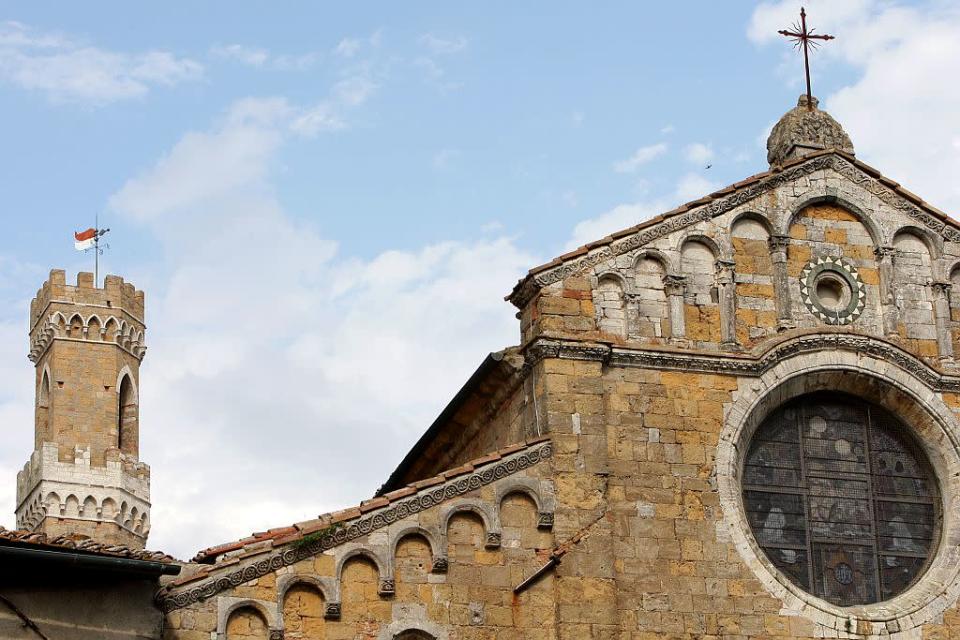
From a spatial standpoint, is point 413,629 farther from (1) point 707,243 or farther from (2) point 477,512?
(1) point 707,243

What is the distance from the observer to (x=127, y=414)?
46594 millimetres

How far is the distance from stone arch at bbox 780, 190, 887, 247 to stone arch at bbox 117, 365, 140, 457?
1150 inches

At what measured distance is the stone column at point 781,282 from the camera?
1931 cm

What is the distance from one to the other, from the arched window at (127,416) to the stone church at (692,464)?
2653 cm

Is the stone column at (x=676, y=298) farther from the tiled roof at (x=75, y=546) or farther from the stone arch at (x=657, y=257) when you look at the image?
the tiled roof at (x=75, y=546)

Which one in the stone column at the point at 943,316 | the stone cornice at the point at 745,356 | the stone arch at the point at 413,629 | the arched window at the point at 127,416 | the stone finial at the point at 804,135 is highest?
the arched window at the point at 127,416

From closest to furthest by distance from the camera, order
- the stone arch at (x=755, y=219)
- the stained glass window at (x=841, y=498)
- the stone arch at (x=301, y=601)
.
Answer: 1. the stone arch at (x=301, y=601)
2. the stained glass window at (x=841, y=498)
3. the stone arch at (x=755, y=219)

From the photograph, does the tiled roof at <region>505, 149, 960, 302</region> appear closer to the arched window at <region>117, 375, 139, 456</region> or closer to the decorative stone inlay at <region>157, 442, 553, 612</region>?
the decorative stone inlay at <region>157, 442, 553, 612</region>

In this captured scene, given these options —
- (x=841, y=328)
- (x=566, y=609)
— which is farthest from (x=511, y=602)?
(x=841, y=328)

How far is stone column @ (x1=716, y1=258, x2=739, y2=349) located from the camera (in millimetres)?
19047

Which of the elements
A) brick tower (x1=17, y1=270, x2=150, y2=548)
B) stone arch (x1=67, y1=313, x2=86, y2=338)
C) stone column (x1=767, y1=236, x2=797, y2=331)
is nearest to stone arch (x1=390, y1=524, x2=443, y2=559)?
stone column (x1=767, y1=236, x2=797, y2=331)

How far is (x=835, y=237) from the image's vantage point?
20031mm

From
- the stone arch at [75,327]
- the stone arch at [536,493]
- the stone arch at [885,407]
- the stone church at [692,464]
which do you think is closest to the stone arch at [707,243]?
the stone church at [692,464]

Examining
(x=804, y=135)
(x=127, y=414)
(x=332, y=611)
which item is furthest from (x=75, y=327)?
(x=332, y=611)
